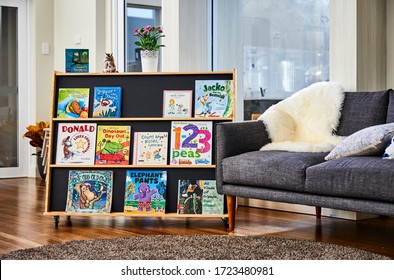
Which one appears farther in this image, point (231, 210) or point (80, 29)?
point (80, 29)

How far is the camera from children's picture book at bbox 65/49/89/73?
6.71m

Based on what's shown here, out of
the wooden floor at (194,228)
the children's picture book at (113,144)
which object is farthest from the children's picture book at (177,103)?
the wooden floor at (194,228)

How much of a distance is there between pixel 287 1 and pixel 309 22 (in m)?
0.29

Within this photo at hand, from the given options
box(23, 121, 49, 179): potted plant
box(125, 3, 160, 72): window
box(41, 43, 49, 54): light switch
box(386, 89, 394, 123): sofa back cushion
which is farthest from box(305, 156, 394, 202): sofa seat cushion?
box(41, 43, 49, 54): light switch

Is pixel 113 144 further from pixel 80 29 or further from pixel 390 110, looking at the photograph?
pixel 80 29

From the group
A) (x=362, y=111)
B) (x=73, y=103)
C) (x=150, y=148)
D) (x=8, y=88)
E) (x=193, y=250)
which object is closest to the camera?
(x=193, y=250)

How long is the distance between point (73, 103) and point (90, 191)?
1.96 ft

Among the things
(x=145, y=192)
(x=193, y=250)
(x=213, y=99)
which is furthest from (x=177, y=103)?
(x=193, y=250)

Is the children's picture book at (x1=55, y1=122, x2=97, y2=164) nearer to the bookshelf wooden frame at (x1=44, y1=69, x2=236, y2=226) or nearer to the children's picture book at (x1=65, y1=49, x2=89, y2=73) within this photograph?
the bookshelf wooden frame at (x1=44, y1=69, x2=236, y2=226)

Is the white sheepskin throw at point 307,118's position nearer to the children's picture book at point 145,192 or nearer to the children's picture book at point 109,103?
the children's picture book at point 145,192

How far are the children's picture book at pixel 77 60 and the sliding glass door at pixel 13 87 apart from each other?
965 millimetres

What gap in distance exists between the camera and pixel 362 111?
13.8 ft

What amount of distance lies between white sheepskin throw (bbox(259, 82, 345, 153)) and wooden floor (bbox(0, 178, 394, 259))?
20.7 inches
